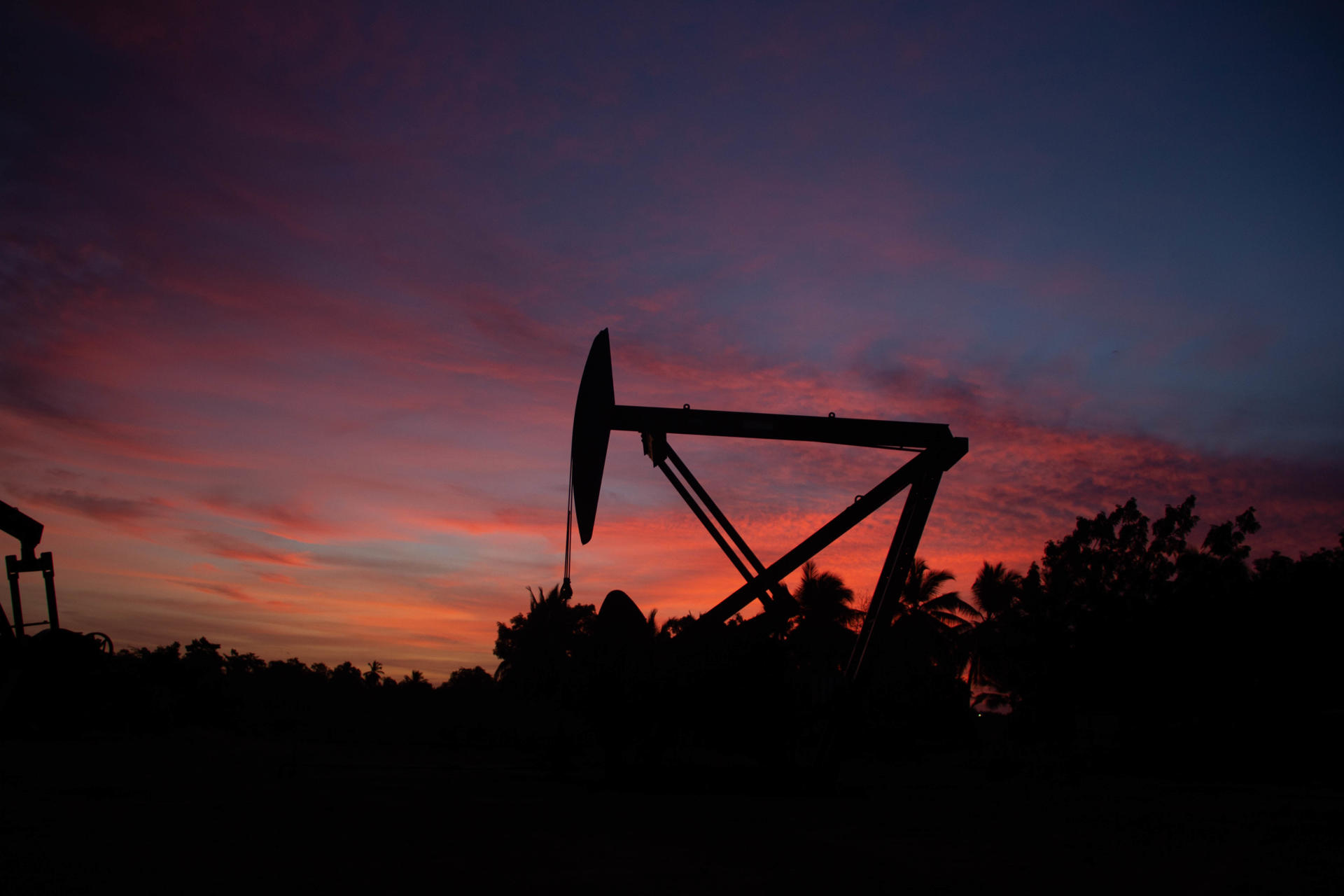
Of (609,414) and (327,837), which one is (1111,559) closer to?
(609,414)

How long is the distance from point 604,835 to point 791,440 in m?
5.81

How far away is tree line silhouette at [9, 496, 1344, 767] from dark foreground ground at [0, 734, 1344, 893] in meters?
1.22

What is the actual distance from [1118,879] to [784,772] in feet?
16.1

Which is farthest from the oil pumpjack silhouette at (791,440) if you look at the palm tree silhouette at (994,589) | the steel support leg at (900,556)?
the palm tree silhouette at (994,589)

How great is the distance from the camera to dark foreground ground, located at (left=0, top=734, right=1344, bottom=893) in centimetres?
495

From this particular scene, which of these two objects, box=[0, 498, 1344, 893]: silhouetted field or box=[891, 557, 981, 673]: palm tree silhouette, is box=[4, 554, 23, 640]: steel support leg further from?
box=[891, 557, 981, 673]: palm tree silhouette

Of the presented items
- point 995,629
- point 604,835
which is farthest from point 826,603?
point 604,835

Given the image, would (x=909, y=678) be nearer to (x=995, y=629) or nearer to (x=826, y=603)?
(x=826, y=603)

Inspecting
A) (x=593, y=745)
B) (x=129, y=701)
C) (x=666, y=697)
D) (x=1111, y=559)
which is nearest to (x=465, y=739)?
(x=593, y=745)

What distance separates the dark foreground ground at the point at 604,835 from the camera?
16.3 ft

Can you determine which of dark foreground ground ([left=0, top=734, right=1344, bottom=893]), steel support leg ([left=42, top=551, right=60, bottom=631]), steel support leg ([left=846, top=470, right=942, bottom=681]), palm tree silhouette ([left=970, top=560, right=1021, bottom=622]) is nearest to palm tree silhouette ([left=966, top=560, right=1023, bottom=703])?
palm tree silhouette ([left=970, top=560, right=1021, bottom=622])

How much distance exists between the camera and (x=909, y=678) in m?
30.7

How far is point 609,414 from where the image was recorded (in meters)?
10.5

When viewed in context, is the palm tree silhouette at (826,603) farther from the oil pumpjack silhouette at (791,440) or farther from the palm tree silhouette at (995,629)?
the oil pumpjack silhouette at (791,440)
